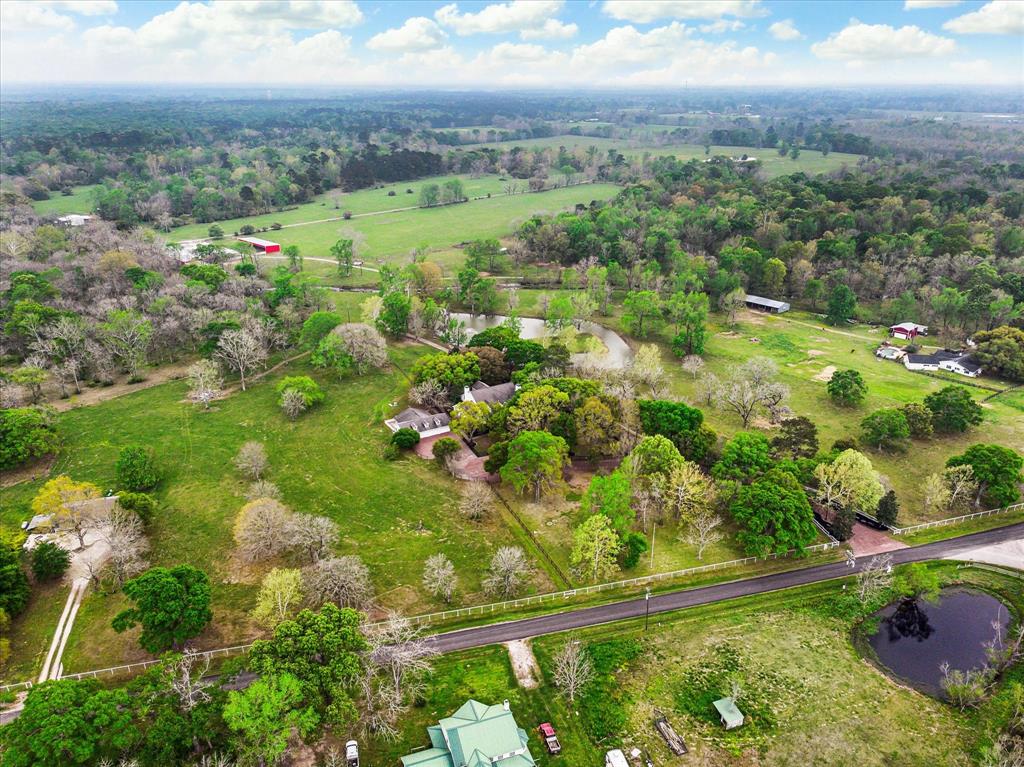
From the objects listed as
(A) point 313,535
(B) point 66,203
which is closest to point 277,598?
(A) point 313,535

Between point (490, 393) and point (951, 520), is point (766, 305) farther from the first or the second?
point (490, 393)

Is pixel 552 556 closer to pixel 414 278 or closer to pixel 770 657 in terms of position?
pixel 770 657

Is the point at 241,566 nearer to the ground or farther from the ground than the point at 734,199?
nearer to the ground

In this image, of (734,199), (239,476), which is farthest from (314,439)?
(734,199)

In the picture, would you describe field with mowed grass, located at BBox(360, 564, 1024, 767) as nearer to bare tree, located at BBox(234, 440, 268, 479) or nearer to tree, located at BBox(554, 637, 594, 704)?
tree, located at BBox(554, 637, 594, 704)

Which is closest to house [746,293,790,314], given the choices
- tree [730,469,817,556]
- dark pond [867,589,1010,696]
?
tree [730,469,817,556]

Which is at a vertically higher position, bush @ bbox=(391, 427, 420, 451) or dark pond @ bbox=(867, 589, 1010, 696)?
bush @ bbox=(391, 427, 420, 451)

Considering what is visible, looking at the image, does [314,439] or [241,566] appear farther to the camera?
[314,439]
